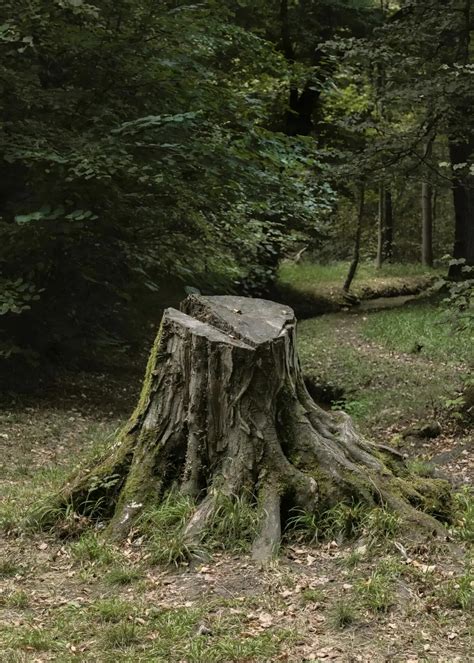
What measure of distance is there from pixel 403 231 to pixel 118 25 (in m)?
26.9

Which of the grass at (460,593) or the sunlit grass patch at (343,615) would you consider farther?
the grass at (460,593)

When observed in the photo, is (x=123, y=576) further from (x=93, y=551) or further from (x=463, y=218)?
(x=463, y=218)

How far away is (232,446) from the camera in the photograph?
4.89 meters

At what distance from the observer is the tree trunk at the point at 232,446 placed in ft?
15.7

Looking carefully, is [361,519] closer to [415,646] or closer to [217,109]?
[415,646]

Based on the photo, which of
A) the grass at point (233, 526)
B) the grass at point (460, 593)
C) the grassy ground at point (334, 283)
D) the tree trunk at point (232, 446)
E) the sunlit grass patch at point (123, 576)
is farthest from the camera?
the grassy ground at point (334, 283)

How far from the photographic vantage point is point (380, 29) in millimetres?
15500

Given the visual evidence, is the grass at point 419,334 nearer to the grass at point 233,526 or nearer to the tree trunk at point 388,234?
the grass at point 233,526

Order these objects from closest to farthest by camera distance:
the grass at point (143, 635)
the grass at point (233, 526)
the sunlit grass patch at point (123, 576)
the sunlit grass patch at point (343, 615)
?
the grass at point (143, 635), the sunlit grass patch at point (343, 615), the sunlit grass patch at point (123, 576), the grass at point (233, 526)

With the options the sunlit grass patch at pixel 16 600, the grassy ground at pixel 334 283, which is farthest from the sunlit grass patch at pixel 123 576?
the grassy ground at pixel 334 283

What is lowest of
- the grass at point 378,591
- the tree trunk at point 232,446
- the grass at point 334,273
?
the grass at point 334,273

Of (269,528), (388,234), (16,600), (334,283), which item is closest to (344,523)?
(269,528)

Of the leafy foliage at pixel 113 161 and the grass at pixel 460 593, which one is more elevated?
the leafy foliage at pixel 113 161

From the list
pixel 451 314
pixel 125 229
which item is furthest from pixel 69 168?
pixel 451 314
